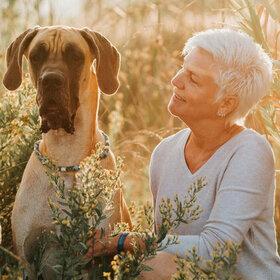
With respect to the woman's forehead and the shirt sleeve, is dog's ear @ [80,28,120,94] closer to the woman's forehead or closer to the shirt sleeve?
the woman's forehead

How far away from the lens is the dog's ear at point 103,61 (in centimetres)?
298

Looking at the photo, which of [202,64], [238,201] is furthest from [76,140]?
[238,201]

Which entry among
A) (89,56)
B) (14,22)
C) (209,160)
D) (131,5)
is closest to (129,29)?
(131,5)

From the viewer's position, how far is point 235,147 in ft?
9.06

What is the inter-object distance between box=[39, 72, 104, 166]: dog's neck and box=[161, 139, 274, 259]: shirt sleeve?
70 cm

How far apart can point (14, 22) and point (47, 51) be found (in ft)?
6.62

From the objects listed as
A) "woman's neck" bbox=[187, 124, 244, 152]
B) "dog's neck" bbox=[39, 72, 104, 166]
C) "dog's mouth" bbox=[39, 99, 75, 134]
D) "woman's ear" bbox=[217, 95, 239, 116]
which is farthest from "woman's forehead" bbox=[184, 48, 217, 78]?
"dog's mouth" bbox=[39, 99, 75, 134]

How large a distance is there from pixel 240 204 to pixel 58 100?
1.00 meters

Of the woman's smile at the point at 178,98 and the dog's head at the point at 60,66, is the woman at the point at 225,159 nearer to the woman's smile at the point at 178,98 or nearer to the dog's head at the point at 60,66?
the woman's smile at the point at 178,98

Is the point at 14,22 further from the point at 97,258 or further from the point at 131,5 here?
the point at 97,258

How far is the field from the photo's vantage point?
10.3 ft

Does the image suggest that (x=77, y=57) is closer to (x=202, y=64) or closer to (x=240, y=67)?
(x=202, y=64)

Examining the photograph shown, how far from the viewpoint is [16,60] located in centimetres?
297

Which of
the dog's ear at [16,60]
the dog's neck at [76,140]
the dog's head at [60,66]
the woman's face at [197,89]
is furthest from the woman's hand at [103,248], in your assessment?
the dog's ear at [16,60]
